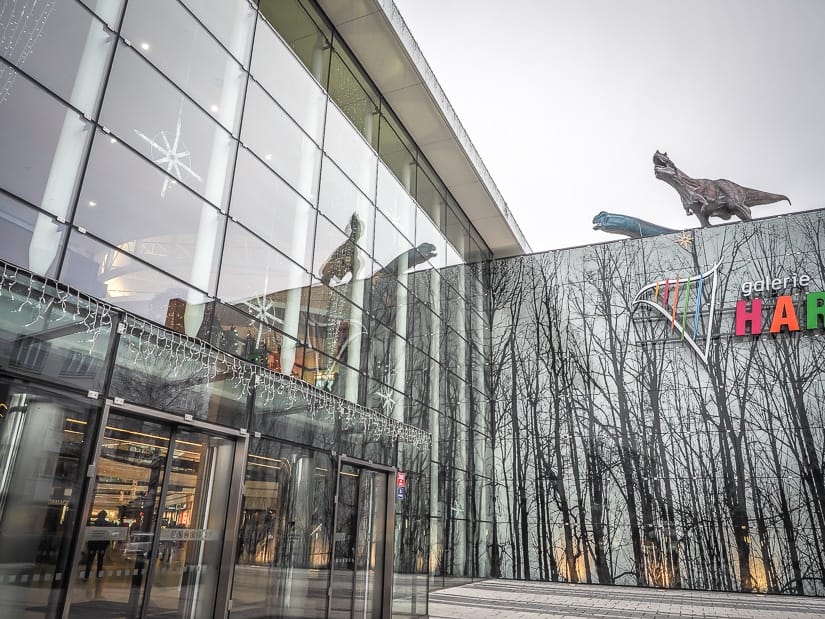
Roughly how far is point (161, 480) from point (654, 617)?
28.7 ft

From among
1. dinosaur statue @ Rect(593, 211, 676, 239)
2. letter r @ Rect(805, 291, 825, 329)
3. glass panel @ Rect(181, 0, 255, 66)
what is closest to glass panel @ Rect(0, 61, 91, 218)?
glass panel @ Rect(181, 0, 255, 66)

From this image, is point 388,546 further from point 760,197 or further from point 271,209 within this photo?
point 760,197

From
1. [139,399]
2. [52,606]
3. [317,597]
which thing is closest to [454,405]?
[317,597]

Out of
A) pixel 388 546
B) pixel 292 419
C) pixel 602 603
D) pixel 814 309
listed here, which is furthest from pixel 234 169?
pixel 814 309

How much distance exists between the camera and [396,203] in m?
14.0

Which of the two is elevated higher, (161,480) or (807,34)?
(807,34)

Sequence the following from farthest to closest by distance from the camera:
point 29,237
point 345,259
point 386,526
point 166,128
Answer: point 345,259, point 386,526, point 166,128, point 29,237

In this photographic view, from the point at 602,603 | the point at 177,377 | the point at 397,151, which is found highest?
the point at 397,151

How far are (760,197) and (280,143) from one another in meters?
16.5

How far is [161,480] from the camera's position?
6.38 metres

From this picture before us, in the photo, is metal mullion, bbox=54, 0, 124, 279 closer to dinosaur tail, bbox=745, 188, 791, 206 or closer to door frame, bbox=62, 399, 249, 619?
door frame, bbox=62, 399, 249, 619

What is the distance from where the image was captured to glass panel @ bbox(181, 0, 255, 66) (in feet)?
26.9

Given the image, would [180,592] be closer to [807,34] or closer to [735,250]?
[735,250]

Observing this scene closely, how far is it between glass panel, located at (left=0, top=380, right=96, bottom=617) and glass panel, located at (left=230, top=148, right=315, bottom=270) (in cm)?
397
